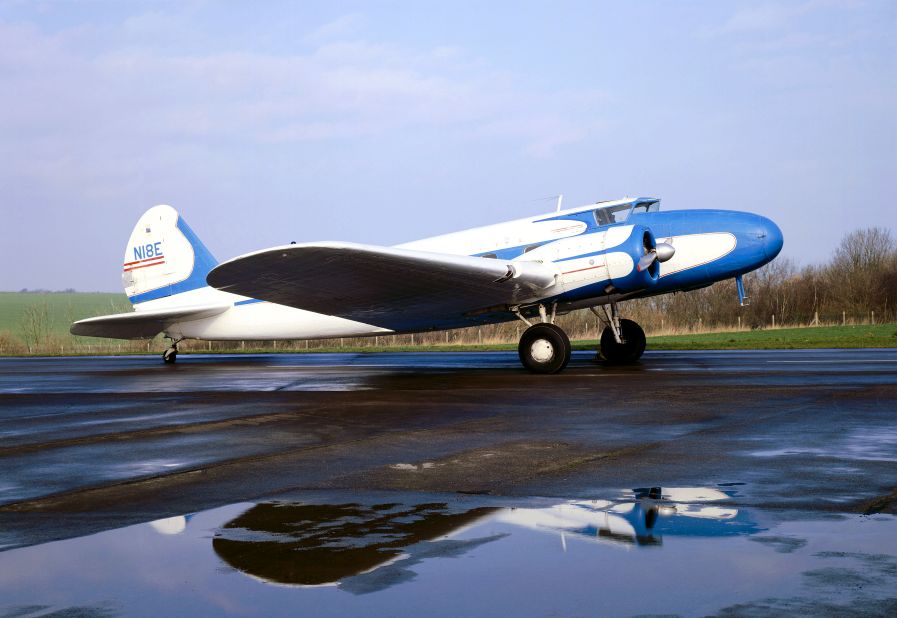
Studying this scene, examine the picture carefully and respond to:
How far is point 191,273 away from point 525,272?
12.0m

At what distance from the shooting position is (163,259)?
27172mm

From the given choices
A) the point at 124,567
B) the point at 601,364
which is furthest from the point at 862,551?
the point at 601,364

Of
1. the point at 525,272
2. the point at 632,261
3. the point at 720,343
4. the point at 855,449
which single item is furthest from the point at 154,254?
the point at 855,449

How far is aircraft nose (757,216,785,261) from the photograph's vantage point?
20156mm

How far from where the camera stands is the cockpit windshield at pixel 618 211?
67.9 ft

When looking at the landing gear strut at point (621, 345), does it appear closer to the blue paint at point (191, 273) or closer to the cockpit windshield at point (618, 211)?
the cockpit windshield at point (618, 211)

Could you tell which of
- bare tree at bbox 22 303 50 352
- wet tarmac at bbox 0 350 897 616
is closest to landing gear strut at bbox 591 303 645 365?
wet tarmac at bbox 0 350 897 616

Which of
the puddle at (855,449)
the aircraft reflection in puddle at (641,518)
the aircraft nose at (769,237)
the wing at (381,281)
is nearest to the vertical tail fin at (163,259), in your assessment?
the wing at (381,281)

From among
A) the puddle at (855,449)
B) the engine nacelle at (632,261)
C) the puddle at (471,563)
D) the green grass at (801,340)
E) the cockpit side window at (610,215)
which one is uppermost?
the cockpit side window at (610,215)

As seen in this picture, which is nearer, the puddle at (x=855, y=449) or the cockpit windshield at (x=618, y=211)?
the puddle at (x=855, y=449)

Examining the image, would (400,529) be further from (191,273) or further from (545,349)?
(191,273)

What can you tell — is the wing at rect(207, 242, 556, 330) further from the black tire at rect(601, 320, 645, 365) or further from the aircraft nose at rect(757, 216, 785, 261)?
the aircraft nose at rect(757, 216, 785, 261)

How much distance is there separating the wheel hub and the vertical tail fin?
1160cm

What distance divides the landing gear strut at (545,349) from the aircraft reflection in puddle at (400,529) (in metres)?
12.5
